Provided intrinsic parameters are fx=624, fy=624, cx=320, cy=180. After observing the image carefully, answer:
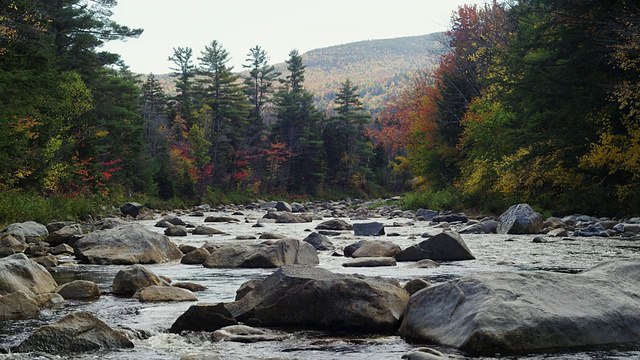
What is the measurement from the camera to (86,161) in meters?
34.9

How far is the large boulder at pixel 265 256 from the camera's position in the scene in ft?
35.3

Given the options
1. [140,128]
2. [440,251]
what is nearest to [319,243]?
[440,251]

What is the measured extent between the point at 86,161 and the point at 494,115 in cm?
2209

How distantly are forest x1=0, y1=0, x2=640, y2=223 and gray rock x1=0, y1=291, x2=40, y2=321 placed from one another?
46.5 feet

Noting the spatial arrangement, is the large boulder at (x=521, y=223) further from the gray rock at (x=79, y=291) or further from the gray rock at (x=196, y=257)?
the gray rock at (x=79, y=291)

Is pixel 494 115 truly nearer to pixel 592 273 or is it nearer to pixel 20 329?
pixel 592 273

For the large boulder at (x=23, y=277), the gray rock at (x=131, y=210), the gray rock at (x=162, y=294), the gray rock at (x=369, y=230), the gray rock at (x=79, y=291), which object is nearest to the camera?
the large boulder at (x=23, y=277)

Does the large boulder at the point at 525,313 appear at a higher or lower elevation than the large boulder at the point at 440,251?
higher

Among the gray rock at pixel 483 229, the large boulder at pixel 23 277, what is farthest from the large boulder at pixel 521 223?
the large boulder at pixel 23 277

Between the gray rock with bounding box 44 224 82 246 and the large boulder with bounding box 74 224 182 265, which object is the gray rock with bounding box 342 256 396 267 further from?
the gray rock with bounding box 44 224 82 246

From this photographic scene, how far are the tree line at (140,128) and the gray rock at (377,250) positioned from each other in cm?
1266

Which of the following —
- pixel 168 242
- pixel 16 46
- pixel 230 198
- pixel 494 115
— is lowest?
pixel 230 198

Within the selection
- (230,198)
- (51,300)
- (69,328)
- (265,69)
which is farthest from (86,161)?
(265,69)

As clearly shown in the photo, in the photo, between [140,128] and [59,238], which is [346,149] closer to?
[140,128]
